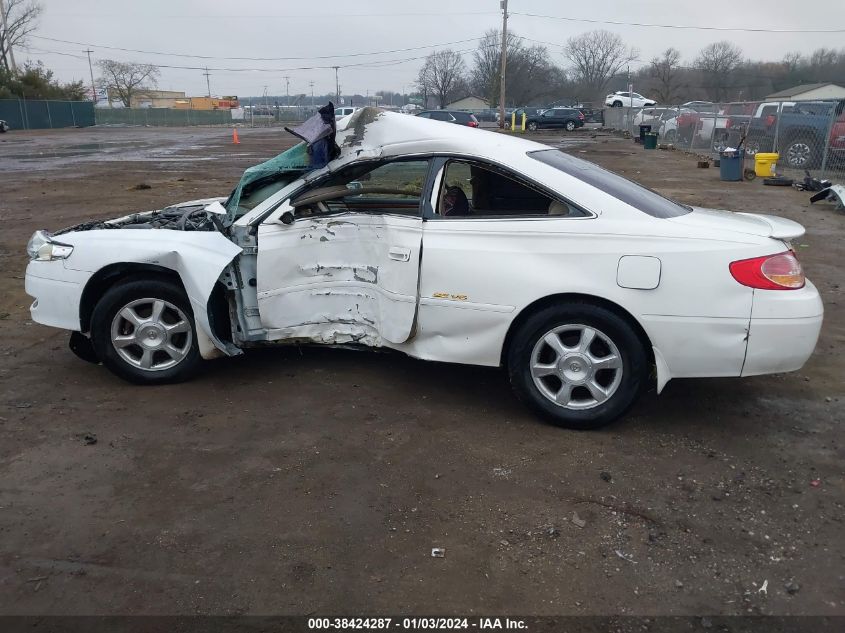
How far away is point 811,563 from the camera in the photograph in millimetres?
2818

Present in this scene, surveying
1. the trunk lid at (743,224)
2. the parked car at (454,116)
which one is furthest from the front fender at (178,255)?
the parked car at (454,116)

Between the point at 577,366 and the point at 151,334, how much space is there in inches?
108

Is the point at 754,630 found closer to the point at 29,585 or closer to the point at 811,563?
the point at 811,563

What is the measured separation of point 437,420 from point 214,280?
5.31 feet

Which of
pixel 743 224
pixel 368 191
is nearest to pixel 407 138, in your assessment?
pixel 368 191

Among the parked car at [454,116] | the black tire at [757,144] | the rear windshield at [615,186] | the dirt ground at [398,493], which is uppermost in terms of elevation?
the parked car at [454,116]

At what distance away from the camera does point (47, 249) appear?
459cm

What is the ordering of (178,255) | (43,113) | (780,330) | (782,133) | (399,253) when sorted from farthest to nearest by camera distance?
(43,113), (782,133), (178,255), (399,253), (780,330)

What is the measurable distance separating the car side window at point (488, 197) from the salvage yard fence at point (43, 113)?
5951cm

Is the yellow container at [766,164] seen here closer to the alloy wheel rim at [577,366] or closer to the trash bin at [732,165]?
the trash bin at [732,165]

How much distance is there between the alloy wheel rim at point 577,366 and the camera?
3811 millimetres

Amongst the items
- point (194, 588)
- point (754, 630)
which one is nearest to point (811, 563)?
point (754, 630)

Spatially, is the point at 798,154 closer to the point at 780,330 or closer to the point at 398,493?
the point at 780,330

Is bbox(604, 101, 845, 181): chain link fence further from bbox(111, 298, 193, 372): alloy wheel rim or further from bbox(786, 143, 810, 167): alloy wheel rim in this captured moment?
bbox(111, 298, 193, 372): alloy wheel rim
